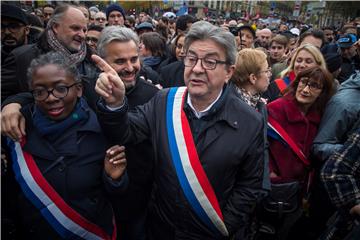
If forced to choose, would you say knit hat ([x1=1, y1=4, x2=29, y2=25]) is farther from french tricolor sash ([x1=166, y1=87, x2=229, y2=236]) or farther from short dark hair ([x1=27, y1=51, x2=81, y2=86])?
french tricolor sash ([x1=166, y1=87, x2=229, y2=236])

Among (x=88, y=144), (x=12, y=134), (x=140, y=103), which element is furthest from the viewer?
(x=140, y=103)

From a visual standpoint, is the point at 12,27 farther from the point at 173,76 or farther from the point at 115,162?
the point at 115,162

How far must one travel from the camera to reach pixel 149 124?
82.6 inches

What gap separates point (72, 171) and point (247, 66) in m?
1.79

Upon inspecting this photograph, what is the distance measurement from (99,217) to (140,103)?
909 millimetres

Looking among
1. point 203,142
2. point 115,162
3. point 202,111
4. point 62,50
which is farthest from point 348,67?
point 115,162

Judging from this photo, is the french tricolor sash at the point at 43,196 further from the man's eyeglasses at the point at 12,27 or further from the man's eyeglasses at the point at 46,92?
the man's eyeglasses at the point at 12,27

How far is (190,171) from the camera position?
6.29 ft

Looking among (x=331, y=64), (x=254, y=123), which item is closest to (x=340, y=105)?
(x=254, y=123)

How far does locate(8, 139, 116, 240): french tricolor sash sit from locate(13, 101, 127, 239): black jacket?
0.10ft

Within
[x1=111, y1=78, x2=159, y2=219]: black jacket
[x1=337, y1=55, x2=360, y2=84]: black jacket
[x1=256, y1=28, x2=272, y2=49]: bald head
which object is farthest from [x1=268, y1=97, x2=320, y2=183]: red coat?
[x1=256, y1=28, x2=272, y2=49]: bald head

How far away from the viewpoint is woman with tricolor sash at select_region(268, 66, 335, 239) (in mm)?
2713

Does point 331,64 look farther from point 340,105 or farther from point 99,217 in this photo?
point 99,217

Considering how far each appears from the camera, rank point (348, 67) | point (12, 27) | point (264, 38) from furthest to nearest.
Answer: point (264, 38) → point (348, 67) → point (12, 27)
